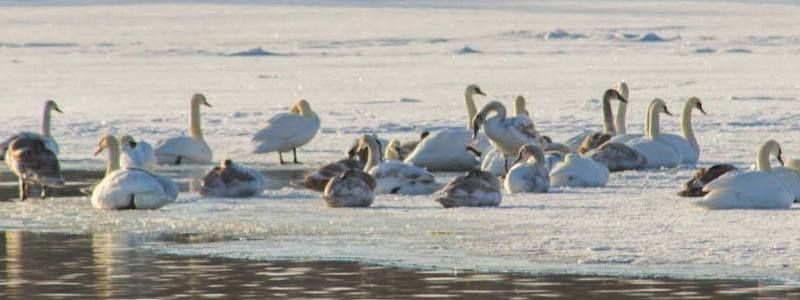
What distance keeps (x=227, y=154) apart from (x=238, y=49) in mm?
25418

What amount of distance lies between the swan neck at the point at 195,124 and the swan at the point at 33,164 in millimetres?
3450

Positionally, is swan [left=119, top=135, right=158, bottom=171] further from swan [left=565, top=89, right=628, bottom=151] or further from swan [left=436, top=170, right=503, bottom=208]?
swan [left=565, top=89, right=628, bottom=151]

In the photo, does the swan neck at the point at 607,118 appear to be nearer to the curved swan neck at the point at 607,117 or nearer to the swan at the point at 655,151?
the curved swan neck at the point at 607,117

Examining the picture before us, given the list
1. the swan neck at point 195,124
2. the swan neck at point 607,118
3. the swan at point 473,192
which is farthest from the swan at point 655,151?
the swan neck at point 195,124

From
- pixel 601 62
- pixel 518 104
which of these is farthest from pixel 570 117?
pixel 601 62

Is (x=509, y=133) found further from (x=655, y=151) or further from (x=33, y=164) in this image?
(x=33, y=164)

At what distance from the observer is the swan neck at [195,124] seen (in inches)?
646

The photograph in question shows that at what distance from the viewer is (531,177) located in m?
12.2

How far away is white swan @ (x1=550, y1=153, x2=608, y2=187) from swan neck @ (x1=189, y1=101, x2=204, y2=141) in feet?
15.2

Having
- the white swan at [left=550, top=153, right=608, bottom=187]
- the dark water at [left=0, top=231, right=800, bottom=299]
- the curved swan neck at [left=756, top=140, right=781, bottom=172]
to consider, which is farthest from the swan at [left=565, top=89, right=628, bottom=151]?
the dark water at [left=0, top=231, right=800, bottom=299]

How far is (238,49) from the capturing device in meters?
42.1

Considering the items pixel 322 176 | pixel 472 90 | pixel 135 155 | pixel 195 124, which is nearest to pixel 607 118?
pixel 472 90

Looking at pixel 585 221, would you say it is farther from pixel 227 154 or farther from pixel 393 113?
pixel 393 113

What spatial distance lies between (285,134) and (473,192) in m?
5.32
